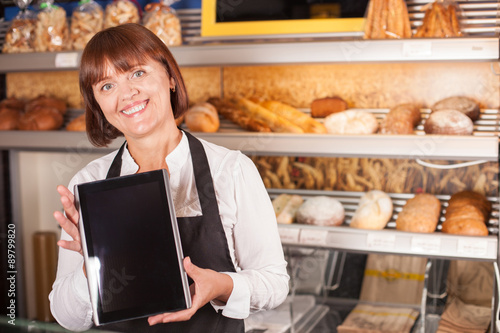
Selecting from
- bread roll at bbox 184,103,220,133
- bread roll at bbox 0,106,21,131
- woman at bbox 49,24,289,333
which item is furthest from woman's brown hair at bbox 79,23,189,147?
bread roll at bbox 0,106,21,131

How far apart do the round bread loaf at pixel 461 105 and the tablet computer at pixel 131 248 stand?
1.44 metres

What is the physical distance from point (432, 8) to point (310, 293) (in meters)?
1.30

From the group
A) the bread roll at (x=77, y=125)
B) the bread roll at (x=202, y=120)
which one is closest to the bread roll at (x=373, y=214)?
the bread roll at (x=202, y=120)

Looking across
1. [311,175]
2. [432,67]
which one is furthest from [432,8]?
[311,175]

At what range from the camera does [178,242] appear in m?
0.89

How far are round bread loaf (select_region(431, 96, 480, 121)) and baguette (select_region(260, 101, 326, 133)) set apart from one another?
1.51 feet

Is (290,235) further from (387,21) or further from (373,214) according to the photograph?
(387,21)

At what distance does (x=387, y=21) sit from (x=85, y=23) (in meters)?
1.26

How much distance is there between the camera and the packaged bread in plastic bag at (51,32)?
2234mm

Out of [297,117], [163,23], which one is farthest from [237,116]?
[163,23]

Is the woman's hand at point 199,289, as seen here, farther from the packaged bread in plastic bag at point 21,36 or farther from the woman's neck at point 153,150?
the packaged bread in plastic bag at point 21,36

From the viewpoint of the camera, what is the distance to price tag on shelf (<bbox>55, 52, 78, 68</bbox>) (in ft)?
6.79

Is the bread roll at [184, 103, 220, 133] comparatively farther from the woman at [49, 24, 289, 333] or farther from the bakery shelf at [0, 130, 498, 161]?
the woman at [49, 24, 289, 333]

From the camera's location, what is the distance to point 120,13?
2.18 metres
